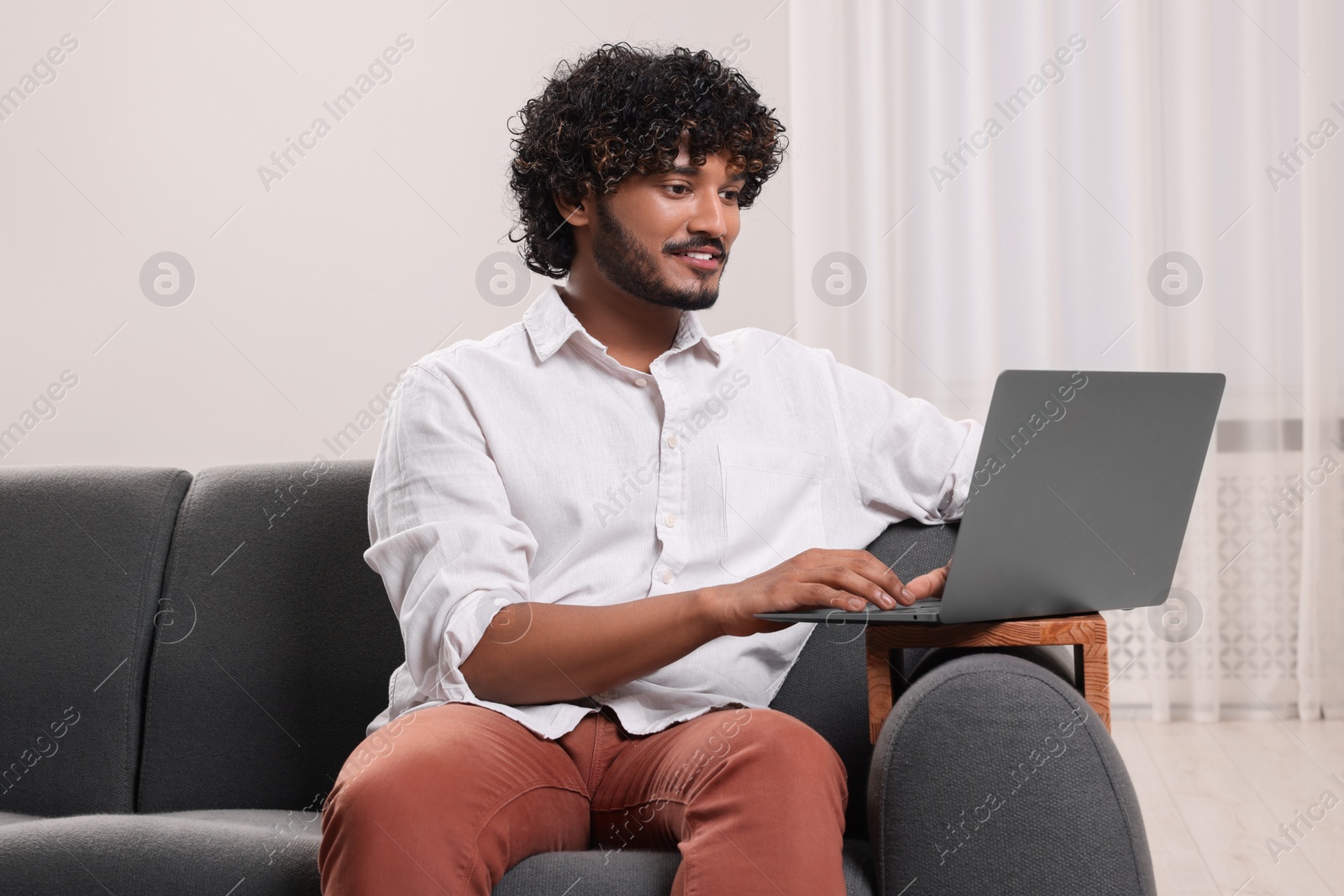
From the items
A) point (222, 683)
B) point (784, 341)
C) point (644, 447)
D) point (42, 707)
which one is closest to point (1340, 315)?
point (784, 341)

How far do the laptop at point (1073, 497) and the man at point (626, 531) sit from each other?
0.31ft

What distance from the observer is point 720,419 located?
4.82 feet

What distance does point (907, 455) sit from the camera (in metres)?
1.50

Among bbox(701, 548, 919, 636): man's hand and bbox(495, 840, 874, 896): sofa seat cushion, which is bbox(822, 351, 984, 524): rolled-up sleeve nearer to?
bbox(701, 548, 919, 636): man's hand

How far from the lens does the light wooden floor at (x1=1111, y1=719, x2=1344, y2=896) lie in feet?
6.96

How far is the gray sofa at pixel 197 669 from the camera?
125 centimetres

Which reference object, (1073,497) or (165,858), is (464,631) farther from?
(1073,497)

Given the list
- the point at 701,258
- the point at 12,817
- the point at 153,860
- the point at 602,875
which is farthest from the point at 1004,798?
the point at 12,817

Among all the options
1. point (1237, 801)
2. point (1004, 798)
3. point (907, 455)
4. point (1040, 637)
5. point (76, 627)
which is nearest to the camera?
point (1004, 798)

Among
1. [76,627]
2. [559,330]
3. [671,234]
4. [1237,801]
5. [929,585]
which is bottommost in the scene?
[1237,801]

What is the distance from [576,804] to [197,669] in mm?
653

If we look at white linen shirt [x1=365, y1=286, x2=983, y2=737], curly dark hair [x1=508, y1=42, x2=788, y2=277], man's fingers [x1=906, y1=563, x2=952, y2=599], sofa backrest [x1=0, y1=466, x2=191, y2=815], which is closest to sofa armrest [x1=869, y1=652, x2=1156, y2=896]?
man's fingers [x1=906, y1=563, x2=952, y2=599]

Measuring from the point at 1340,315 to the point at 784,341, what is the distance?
6.99 ft

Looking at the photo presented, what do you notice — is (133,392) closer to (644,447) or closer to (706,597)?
(644,447)
